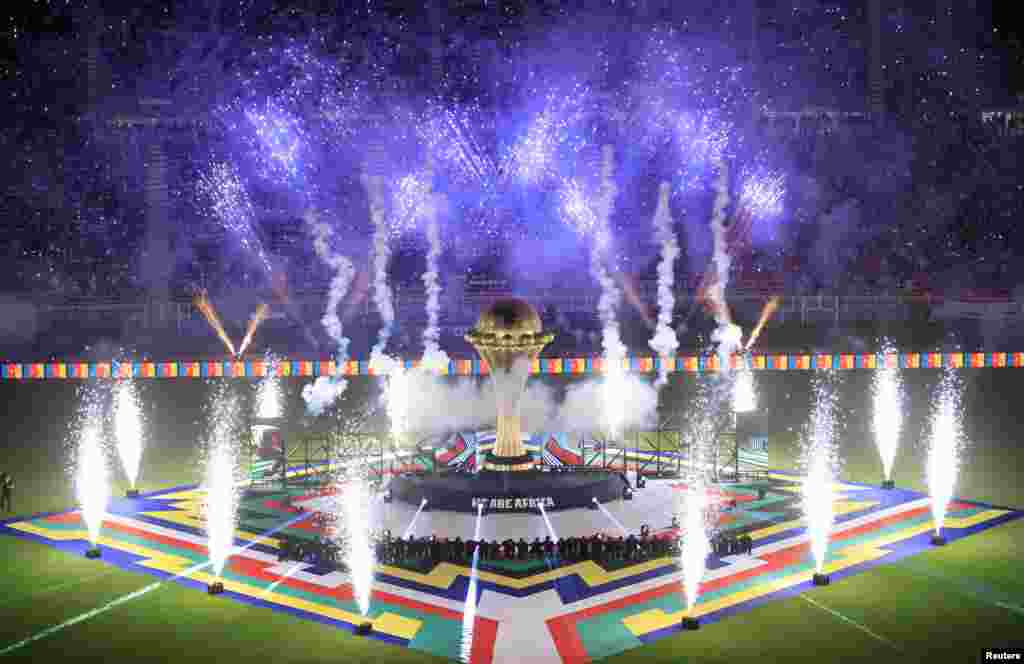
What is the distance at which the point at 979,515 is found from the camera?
27922 millimetres

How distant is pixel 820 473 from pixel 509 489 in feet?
40.9

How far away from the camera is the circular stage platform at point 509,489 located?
91.8 feet

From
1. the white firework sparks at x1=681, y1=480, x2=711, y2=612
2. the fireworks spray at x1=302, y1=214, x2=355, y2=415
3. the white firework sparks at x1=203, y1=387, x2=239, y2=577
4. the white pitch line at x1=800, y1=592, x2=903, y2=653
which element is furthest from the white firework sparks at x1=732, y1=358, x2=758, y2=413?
the white pitch line at x1=800, y1=592, x2=903, y2=653

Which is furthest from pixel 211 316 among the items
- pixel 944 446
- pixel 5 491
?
pixel 944 446

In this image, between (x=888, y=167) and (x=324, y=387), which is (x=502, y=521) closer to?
(x=324, y=387)

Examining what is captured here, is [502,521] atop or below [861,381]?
below

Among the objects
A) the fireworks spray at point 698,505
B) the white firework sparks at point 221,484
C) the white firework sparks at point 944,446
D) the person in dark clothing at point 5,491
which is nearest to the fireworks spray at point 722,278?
the white firework sparks at point 944,446

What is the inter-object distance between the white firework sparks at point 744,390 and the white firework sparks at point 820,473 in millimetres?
3264

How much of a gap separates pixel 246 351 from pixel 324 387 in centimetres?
912

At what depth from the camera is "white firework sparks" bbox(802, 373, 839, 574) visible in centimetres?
2611

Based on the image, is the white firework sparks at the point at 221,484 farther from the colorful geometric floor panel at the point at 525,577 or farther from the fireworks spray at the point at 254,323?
the fireworks spray at the point at 254,323

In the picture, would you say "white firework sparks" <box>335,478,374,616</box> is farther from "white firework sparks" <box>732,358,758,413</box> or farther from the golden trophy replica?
"white firework sparks" <box>732,358,758,413</box>

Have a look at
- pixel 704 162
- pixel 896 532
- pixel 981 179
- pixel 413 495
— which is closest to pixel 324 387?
pixel 413 495

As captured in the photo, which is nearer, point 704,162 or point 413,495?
point 413,495
